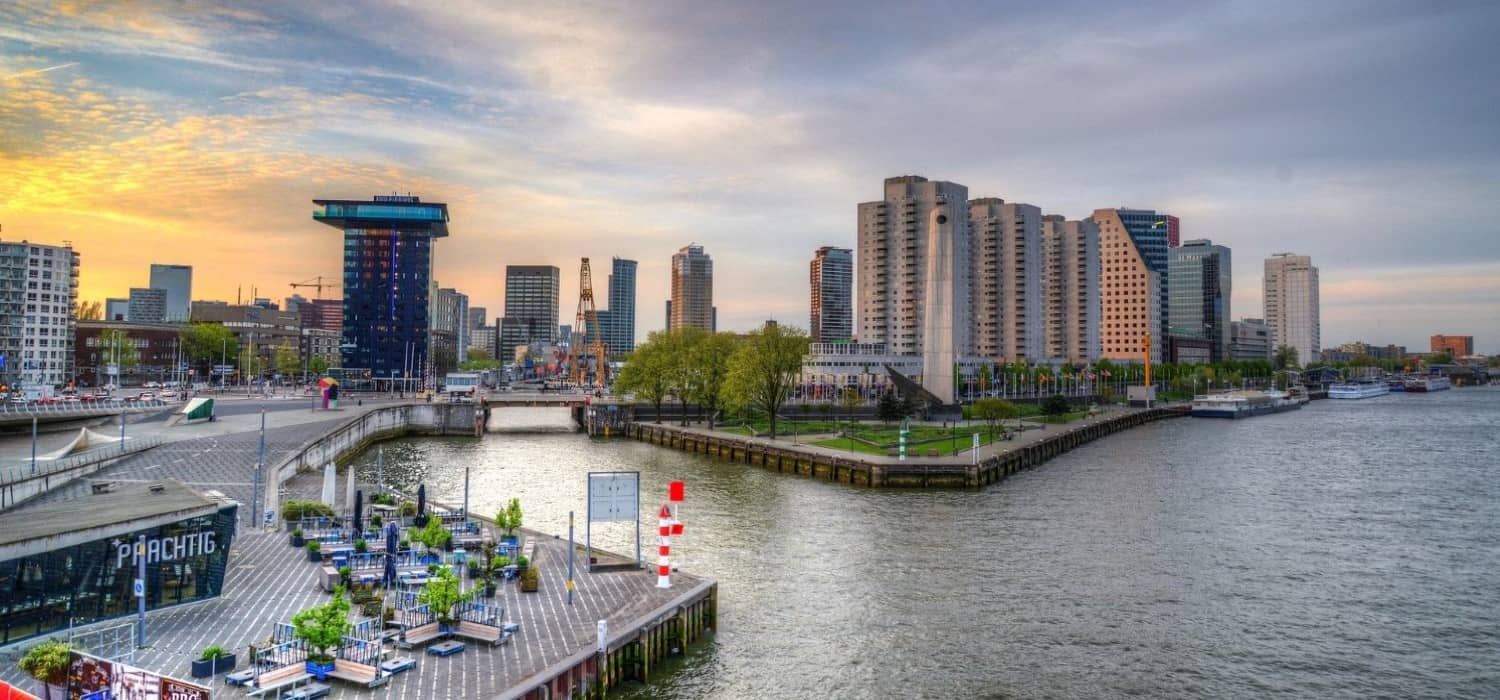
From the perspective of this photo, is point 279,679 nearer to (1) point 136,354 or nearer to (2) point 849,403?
(2) point 849,403

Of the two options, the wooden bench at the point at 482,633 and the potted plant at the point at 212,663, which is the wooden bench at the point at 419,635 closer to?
the wooden bench at the point at 482,633

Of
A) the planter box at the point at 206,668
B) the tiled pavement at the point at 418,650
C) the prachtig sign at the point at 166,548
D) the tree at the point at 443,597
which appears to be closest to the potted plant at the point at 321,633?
the tiled pavement at the point at 418,650

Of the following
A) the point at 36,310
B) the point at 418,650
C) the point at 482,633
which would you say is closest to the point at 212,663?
the point at 418,650

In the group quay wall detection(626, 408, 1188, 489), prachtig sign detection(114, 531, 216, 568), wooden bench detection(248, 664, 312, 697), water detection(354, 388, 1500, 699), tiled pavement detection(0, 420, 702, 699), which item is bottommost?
water detection(354, 388, 1500, 699)

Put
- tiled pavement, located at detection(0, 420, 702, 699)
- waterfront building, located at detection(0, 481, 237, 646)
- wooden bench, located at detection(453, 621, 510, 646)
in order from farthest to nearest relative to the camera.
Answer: wooden bench, located at detection(453, 621, 510, 646) < waterfront building, located at detection(0, 481, 237, 646) < tiled pavement, located at detection(0, 420, 702, 699)

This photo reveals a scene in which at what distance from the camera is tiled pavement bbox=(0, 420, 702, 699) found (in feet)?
67.8

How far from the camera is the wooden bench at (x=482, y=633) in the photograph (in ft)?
77.0

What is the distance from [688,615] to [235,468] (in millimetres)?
40907

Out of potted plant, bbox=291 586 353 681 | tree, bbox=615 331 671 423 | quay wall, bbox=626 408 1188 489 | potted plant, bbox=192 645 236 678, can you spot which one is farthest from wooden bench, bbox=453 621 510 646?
tree, bbox=615 331 671 423

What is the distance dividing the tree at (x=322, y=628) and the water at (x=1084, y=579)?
890 cm

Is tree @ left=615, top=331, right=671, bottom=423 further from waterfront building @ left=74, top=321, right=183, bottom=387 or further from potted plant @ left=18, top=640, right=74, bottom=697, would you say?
waterfront building @ left=74, top=321, right=183, bottom=387

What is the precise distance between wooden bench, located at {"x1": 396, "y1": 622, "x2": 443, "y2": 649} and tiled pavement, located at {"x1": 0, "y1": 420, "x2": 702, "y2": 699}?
35cm

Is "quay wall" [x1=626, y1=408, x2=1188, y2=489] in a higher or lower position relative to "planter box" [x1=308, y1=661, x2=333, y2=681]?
lower

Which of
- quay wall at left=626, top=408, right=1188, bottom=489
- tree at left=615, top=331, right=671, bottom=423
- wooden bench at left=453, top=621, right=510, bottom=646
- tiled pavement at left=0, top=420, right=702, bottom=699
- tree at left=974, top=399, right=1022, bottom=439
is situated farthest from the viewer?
tree at left=615, top=331, right=671, bottom=423
